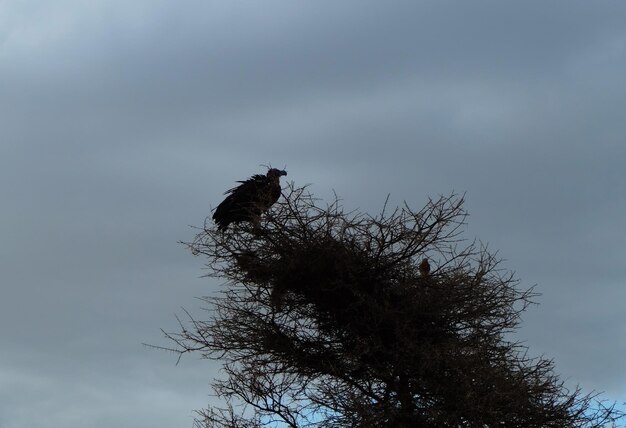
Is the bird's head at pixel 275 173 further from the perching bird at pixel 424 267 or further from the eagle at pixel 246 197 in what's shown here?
the perching bird at pixel 424 267

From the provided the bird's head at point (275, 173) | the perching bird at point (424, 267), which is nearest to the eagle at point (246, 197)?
the bird's head at point (275, 173)

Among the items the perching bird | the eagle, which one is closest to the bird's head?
the eagle

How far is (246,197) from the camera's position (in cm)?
1558

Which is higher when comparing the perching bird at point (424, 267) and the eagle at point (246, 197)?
the eagle at point (246, 197)

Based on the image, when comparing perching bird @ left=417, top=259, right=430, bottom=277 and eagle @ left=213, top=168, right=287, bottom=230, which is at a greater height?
eagle @ left=213, top=168, right=287, bottom=230

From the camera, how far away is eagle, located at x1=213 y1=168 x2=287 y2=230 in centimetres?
1483

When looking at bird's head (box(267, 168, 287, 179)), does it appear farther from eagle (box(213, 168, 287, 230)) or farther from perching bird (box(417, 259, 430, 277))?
perching bird (box(417, 259, 430, 277))

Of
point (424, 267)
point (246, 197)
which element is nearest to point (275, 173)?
point (246, 197)

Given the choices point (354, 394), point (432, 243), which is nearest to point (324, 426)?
point (354, 394)

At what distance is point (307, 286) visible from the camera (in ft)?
46.7

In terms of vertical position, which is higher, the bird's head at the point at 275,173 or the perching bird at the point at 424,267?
the bird's head at the point at 275,173

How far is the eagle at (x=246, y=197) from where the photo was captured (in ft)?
48.6

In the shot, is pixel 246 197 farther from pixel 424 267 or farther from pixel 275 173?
pixel 424 267

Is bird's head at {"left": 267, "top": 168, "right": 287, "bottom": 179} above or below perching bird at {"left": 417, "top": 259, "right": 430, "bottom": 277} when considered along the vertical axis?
above
